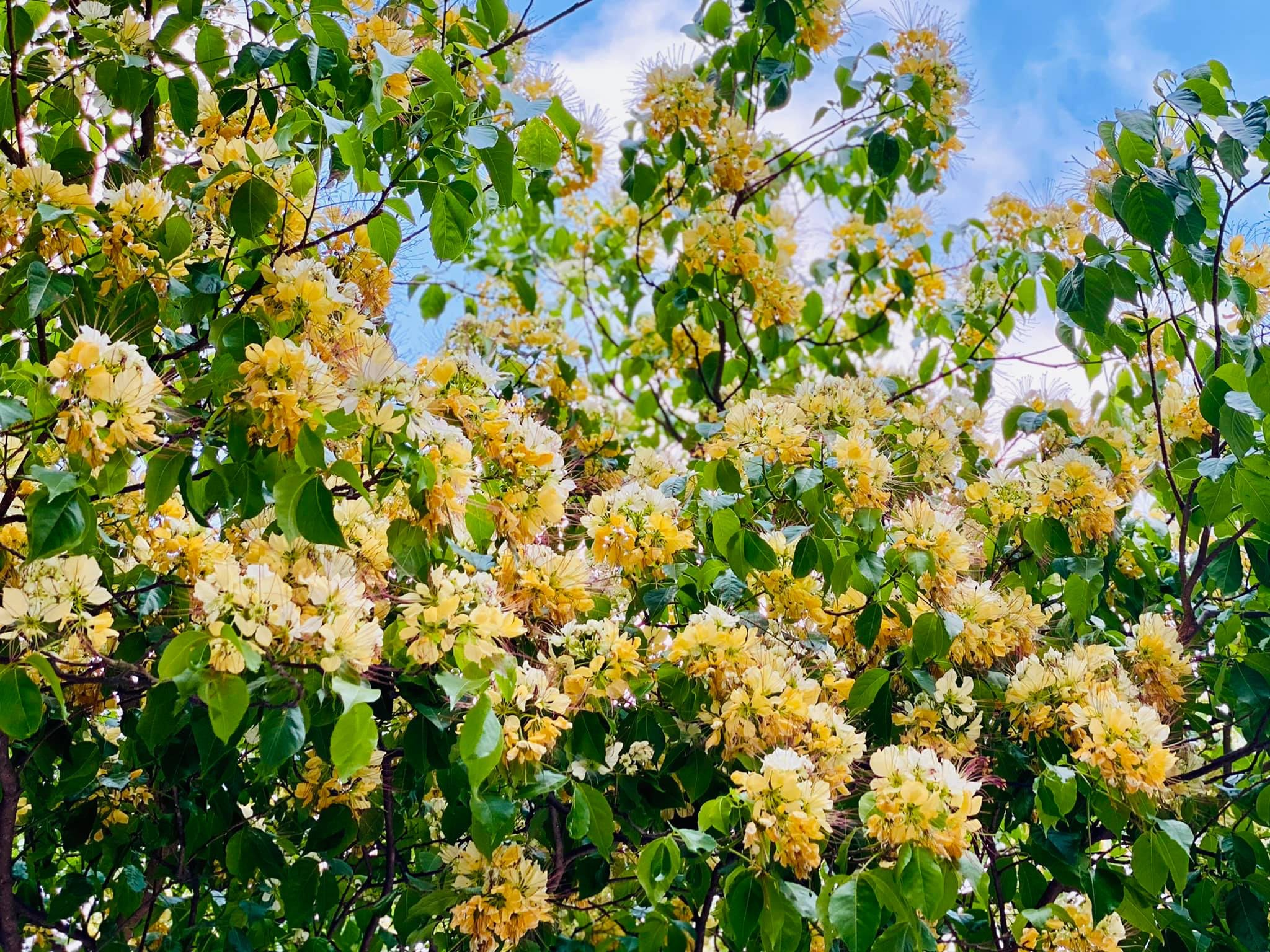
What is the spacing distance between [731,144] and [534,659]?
2.68 metres

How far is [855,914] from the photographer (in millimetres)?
1756

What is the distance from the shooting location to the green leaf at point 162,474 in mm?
1819

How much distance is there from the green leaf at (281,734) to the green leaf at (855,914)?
865mm

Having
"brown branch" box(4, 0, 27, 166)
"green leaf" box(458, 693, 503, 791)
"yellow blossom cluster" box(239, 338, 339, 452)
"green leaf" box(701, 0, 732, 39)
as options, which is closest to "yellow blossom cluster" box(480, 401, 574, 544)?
"yellow blossom cluster" box(239, 338, 339, 452)

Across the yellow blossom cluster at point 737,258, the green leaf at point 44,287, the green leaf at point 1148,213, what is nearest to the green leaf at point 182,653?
the green leaf at point 44,287

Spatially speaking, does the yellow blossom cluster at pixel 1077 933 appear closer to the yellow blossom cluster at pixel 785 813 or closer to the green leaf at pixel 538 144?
the yellow blossom cluster at pixel 785 813

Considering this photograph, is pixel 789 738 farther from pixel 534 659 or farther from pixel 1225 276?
pixel 1225 276

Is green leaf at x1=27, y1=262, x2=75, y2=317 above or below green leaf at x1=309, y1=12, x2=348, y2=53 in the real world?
below

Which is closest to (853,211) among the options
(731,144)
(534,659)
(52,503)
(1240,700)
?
(731,144)

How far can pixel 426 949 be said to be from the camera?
281 centimetres

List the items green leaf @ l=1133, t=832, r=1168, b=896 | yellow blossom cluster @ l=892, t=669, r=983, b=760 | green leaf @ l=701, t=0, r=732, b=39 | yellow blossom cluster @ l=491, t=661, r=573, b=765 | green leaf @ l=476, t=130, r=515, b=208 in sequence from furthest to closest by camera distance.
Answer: green leaf @ l=701, t=0, r=732, b=39
yellow blossom cluster @ l=892, t=669, r=983, b=760
green leaf @ l=1133, t=832, r=1168, b=896
green leaf @ l=476, t=130, r=515, b=208
yellow blossom cluster @ l=491, t=661, r=573, b=765

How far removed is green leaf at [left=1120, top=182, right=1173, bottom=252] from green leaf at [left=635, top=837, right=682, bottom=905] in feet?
5.45

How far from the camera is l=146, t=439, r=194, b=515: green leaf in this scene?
5.97 ft

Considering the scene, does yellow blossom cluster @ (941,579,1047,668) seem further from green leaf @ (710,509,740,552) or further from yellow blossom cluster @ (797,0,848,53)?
yellow blossom cluster @ (797,0,848,53)
